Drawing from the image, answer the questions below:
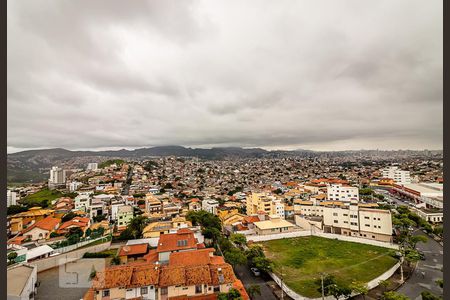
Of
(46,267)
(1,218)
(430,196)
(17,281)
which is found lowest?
(46,267)

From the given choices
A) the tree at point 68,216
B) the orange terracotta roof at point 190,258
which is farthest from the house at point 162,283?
the tree at point 68,216

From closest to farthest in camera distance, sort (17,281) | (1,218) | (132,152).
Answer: (1,218) → (17,281) → (132,152)

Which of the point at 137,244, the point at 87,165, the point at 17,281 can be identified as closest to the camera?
the point at 17,281

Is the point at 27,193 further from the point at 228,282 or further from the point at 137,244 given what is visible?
the point at 228,282

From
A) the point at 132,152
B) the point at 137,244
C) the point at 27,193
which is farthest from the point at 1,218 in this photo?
the point at 132,152

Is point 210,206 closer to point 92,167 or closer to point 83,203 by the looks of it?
point 83,203

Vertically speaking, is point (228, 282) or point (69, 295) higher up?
point (228, 282)

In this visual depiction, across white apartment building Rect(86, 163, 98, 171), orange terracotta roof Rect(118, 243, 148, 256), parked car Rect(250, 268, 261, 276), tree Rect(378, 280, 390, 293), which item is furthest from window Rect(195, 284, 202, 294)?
white apartment building Rect(86, 163, 98, 171)
